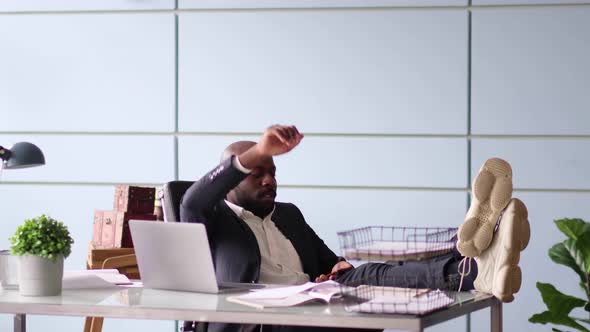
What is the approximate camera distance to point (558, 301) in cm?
414

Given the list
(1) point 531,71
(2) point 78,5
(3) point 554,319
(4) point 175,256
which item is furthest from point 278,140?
(2) point 78,5

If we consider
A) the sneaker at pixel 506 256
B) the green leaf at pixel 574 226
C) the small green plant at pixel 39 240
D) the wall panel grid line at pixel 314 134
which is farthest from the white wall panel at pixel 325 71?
the small green plant at pixel 39 240

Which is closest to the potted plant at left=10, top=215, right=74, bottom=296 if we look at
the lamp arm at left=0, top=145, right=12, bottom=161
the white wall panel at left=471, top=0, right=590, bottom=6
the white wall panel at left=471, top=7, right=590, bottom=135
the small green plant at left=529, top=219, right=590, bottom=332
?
the lamp arm at left=0, top=145, right=12, bottom=161

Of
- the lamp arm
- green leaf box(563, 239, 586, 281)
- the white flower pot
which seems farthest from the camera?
green leaf box(563, 239, 586, 281)

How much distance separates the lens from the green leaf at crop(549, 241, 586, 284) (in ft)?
14.0

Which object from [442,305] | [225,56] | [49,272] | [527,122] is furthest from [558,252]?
[49,272]

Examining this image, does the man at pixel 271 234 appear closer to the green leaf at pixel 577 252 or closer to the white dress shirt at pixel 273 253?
the white dress shirt at pixel 273 253

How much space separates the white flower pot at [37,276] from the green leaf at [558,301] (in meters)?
2.27

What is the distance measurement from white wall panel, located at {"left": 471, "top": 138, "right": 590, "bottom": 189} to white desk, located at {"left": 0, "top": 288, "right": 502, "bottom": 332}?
2.03 metres

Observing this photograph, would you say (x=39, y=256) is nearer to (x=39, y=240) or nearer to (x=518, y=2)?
(x=39, y=240)

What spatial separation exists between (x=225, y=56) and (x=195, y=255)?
2.40 metres

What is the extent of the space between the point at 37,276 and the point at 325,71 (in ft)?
8.07

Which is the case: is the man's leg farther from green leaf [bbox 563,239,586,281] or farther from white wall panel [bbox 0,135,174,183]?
white wall panel [bbox 0,135,174,183]

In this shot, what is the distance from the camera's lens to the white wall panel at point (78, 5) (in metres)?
4.82
